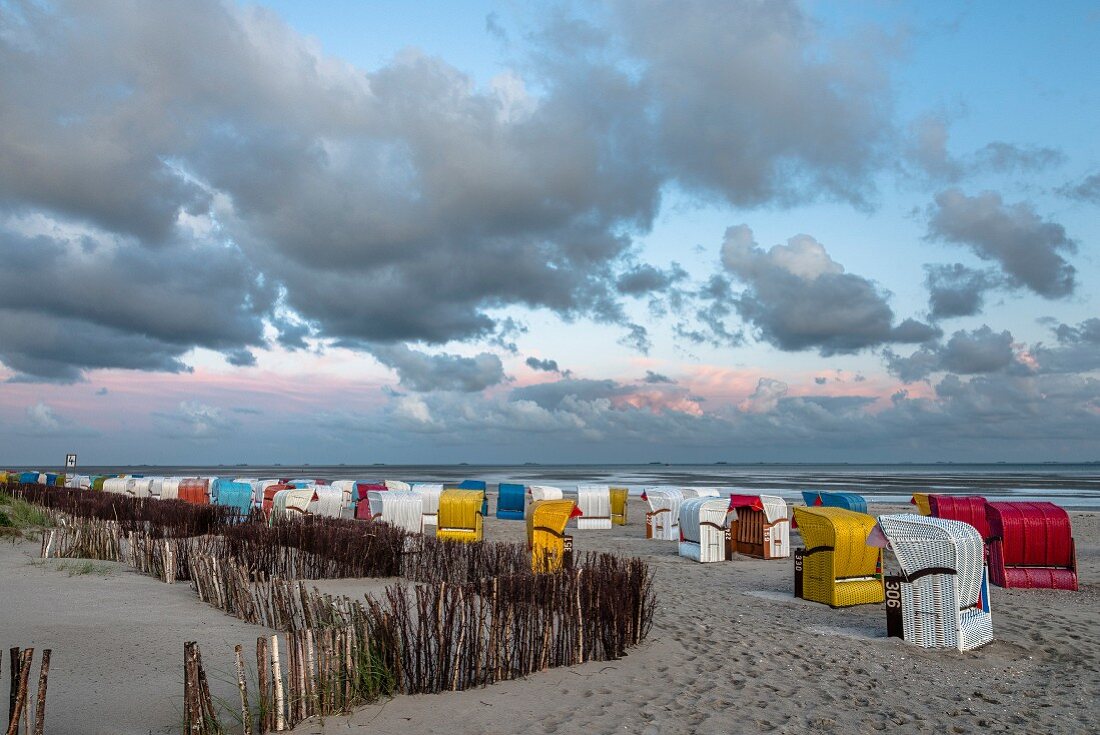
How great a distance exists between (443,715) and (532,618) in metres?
1.39

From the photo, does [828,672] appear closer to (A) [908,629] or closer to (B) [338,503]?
(A) [908,629]

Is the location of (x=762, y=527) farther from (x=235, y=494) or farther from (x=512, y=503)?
(x=235, y=494)

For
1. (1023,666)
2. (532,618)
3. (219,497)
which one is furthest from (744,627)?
(219,497)

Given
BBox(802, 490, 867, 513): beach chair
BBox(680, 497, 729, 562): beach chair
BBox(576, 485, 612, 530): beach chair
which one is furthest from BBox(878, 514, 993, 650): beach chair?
BBox(576, 485, 612, 530): beach chair

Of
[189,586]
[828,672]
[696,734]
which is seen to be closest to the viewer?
[696,734]

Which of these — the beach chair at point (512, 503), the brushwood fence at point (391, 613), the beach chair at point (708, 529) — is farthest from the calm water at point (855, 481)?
the brushwood fence at point (391, 613)

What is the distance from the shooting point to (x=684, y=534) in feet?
57.4

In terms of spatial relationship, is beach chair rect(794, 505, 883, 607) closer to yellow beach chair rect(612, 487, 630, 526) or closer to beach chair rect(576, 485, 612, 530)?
beach chair rect(576, 485, 612, 530)

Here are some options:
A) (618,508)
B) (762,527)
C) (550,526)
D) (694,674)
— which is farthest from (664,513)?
(694,674)

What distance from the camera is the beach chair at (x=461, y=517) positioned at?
59.6 ft

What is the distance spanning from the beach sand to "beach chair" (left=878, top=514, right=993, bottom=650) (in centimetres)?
24

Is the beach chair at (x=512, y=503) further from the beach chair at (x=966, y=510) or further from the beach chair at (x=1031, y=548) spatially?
the beach chair at (x=1031, y=548)

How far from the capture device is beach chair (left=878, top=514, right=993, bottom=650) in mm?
8430

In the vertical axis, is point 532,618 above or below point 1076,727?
above
